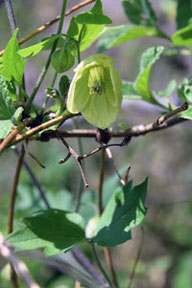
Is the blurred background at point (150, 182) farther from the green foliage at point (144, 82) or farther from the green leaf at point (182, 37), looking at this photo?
the green leaf at point (182, 37)

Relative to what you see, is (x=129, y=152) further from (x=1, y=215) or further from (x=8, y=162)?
(x=1, y=215)

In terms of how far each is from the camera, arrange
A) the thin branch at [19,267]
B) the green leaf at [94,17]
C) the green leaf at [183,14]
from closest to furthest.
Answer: the thin branch at [19,267]
the green leaf at [94,17]
the green leaf at [183,14]

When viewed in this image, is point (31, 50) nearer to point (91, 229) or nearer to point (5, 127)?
point (5, 127)

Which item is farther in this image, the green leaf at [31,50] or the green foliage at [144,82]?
the green foliage at [144,82]

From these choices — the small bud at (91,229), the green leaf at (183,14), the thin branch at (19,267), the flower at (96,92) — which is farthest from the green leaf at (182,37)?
the thin branch at (19,267)

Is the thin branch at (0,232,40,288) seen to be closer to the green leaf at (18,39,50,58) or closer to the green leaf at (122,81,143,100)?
the green leaf at (18,39,50,58)

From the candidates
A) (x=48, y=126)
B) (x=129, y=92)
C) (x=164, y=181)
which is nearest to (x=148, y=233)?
(x=164, y=181)

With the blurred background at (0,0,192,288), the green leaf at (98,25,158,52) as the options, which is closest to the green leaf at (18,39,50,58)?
the green leaf at (98,25,158,52)
